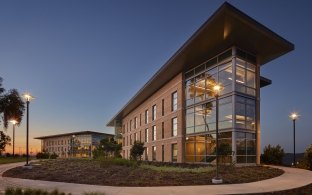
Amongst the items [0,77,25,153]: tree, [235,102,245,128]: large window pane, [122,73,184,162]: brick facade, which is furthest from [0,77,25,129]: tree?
[235,102,245,128]: large window pane

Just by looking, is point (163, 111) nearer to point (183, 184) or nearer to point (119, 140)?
point (183, 184)

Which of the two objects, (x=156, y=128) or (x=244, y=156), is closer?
(x=244, y=156)

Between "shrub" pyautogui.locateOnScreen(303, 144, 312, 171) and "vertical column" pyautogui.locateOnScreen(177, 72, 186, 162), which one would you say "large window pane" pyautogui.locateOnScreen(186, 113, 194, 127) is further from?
"shrub" pyautogui.locateOnScreen(303, 144, 312, 171)

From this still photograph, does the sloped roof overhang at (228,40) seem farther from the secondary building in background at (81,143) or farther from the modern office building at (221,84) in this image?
the secondary building in background at (81,143)

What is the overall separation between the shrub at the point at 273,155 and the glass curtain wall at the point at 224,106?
442 cm

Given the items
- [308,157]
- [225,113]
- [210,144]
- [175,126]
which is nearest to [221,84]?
[225,113]

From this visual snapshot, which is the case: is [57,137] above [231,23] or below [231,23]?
below

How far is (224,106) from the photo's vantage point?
27125 millimetres

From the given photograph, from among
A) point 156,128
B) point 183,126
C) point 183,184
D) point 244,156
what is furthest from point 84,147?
point 183,184

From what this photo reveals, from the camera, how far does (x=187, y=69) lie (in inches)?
1375

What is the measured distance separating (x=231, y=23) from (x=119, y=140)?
64731 millimetres

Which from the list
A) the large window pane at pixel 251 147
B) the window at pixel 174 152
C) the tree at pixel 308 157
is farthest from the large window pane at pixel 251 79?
the window at pixel 174 152

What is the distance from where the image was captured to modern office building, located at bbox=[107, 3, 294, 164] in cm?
2467

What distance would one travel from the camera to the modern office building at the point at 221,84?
24.7m
